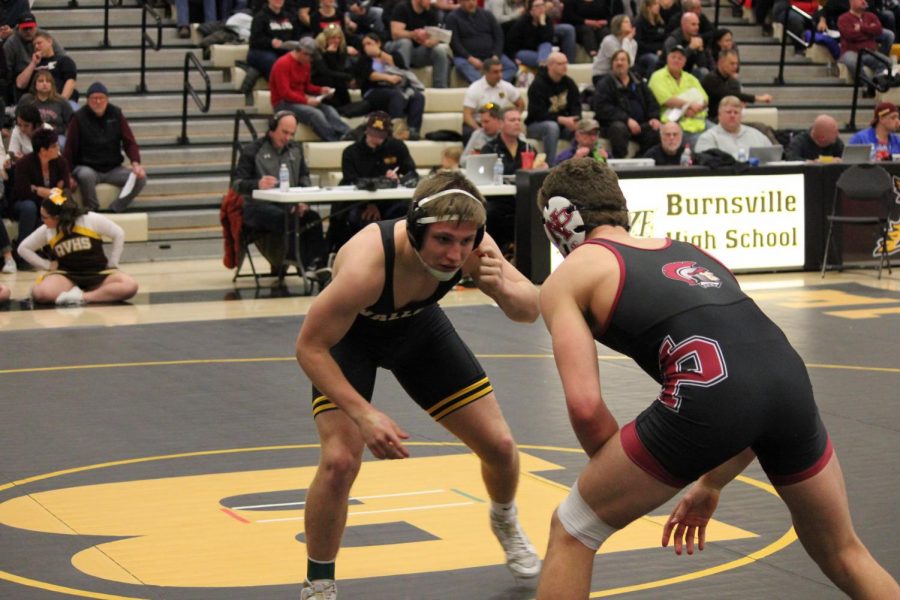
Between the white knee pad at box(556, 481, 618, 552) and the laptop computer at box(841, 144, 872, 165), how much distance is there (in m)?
11.5

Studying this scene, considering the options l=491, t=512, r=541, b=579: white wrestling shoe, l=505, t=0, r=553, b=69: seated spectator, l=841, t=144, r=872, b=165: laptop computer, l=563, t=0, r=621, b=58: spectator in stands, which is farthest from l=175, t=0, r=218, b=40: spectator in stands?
l=491, t=512, r=541, b=579: white wrestling shoe

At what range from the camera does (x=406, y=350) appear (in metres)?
5.27

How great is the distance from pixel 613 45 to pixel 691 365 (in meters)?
14.4

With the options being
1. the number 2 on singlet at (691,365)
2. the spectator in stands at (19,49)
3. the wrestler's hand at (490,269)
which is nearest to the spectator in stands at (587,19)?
the spectator in stands at (19,49)

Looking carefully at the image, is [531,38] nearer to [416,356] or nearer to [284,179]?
[284,179]

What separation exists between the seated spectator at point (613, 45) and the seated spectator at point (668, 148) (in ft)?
8.35

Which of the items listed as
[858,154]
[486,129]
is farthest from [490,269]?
[858,154]

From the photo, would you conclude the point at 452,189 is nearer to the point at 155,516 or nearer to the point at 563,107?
the point at 155,516

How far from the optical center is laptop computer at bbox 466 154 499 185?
1411 centimetres

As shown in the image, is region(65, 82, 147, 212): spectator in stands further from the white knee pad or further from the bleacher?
the white knee pad

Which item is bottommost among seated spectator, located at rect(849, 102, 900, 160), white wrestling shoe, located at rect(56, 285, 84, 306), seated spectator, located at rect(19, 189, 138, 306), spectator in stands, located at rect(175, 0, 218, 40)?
white wrestling shoe, located at rect(56, 285, 84, 306)

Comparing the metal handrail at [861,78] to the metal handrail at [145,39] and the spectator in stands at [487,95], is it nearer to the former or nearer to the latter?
the spectator in stands at [487,95]

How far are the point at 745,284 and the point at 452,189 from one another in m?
9.53

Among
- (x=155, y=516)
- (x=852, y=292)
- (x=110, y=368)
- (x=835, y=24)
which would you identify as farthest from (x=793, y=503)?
(x=835, y=24)
